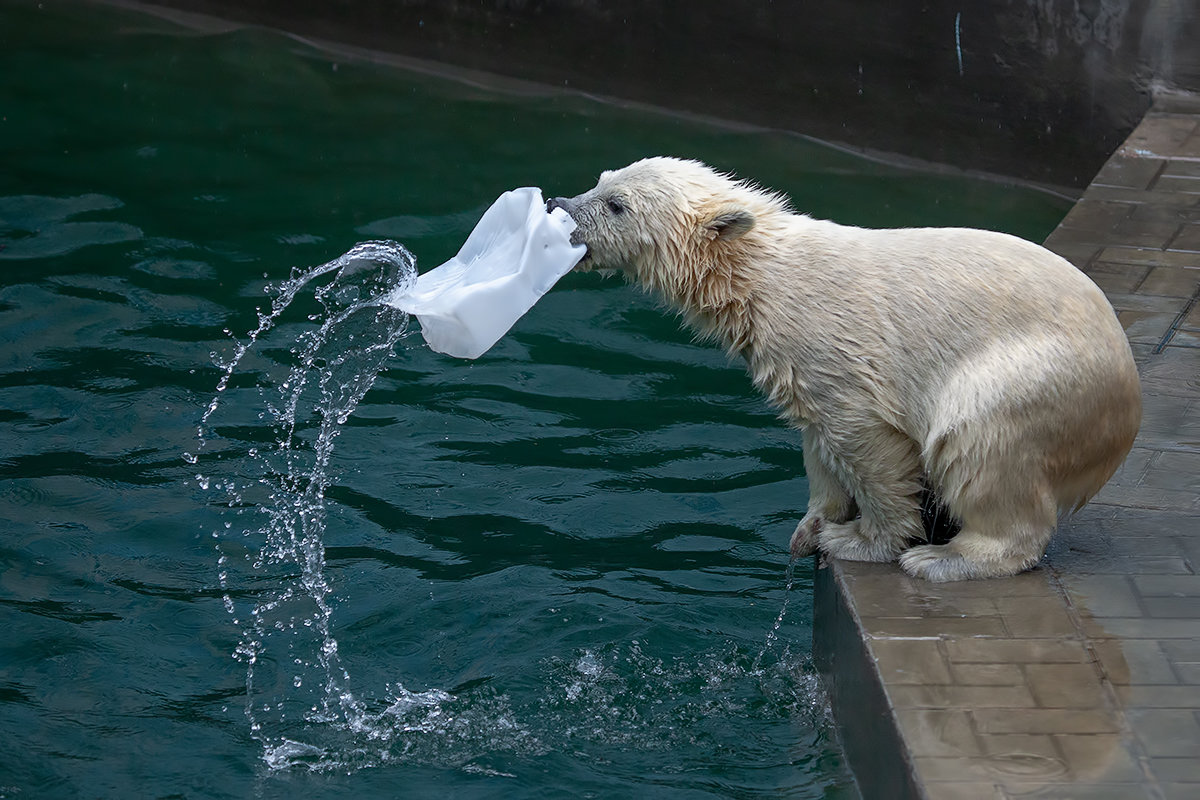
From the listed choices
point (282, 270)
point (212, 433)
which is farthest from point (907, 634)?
point (282, 270)

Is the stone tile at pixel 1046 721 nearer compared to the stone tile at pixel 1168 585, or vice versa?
the stone tile at pixel 1046 721

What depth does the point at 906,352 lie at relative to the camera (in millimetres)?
3850

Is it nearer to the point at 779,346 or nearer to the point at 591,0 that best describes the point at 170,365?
the point at 779,346

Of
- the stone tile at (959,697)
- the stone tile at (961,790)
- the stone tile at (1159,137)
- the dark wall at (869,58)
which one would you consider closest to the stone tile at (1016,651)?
the stone tile at (959,697)

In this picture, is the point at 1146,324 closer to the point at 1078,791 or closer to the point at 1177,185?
the point at 1177,185

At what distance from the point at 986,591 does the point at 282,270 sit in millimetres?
4223

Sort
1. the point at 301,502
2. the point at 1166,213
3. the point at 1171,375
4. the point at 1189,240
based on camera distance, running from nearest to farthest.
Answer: the point at 1171,375
the point at 301,502
the point at 1189,240
the point at 1166,213

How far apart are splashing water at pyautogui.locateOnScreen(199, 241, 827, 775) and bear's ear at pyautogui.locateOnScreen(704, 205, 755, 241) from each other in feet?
3.30

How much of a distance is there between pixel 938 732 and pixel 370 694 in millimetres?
1825

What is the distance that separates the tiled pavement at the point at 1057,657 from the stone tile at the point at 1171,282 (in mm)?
688

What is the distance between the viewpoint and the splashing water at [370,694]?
3994 mm

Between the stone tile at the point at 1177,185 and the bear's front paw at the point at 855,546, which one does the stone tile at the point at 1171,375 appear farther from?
the stone tile at the point at 1177,185

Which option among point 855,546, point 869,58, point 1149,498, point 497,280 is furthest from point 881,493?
point 869,58

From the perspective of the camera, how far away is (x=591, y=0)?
923cm
